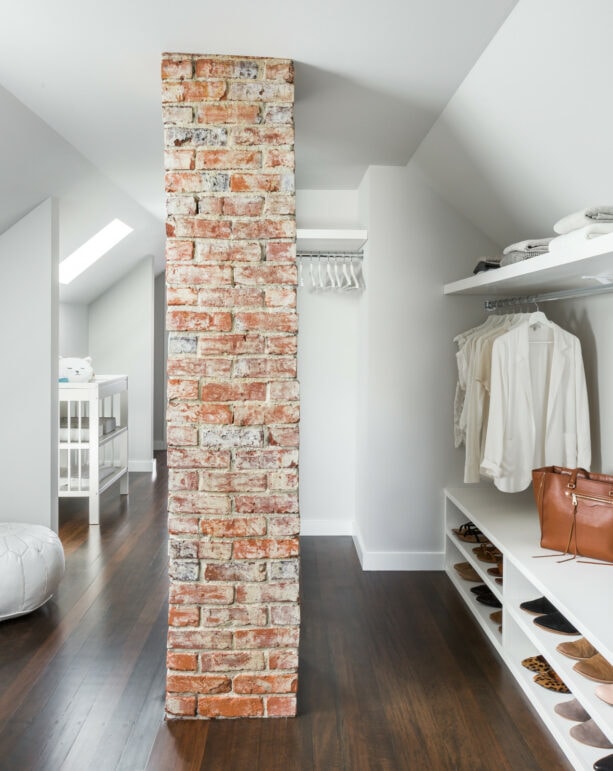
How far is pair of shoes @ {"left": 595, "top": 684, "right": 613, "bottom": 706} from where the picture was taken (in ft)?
6.30

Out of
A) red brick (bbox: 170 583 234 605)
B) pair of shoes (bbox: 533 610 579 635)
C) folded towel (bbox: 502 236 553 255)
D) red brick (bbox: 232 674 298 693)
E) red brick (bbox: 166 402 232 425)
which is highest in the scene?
folded towel (bbox: 502 236 553 255)

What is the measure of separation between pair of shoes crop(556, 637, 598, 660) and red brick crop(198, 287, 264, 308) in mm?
1513

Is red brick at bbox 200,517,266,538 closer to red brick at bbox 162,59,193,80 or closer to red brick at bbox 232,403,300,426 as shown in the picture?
red brick at bbox 232,403,300,426

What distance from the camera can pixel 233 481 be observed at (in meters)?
2.34

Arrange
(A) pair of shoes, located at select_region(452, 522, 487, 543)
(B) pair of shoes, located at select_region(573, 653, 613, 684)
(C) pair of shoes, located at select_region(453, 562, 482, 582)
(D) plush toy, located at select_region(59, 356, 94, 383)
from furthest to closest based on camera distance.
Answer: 1. (D) plush toy, located at select_region(59, 356, 94, 383)
2. (A) pair of shoes, located at select_region(452, 522, 487, 543)
3. (C) pair of shoes, located at select_region(453, 562, 482, 582)
4. (B) pair of shoes, located at select_region(573, 653, 613, 684)

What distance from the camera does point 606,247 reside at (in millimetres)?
1958

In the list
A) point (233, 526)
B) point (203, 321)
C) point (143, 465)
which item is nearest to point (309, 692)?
point (233, 526)

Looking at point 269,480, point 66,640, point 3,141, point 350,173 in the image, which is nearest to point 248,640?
point 269,480

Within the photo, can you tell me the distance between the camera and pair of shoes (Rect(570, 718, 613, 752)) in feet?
6.73

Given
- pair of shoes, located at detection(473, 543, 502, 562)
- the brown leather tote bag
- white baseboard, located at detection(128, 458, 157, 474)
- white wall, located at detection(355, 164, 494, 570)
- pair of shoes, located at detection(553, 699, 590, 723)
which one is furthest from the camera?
white baseboard, located at detection(128, 458, 157, 474)

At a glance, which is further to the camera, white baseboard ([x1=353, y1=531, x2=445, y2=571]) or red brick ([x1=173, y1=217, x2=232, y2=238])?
white baseboard ([x1=353, y1=531, x2=445, y2=571])

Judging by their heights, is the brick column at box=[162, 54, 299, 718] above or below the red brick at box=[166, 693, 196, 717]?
above

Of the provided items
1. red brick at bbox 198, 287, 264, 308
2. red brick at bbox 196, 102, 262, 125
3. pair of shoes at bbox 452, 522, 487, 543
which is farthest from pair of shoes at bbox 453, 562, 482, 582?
red brick at bbox 196, 102, 262, 125

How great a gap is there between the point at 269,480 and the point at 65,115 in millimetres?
1908
